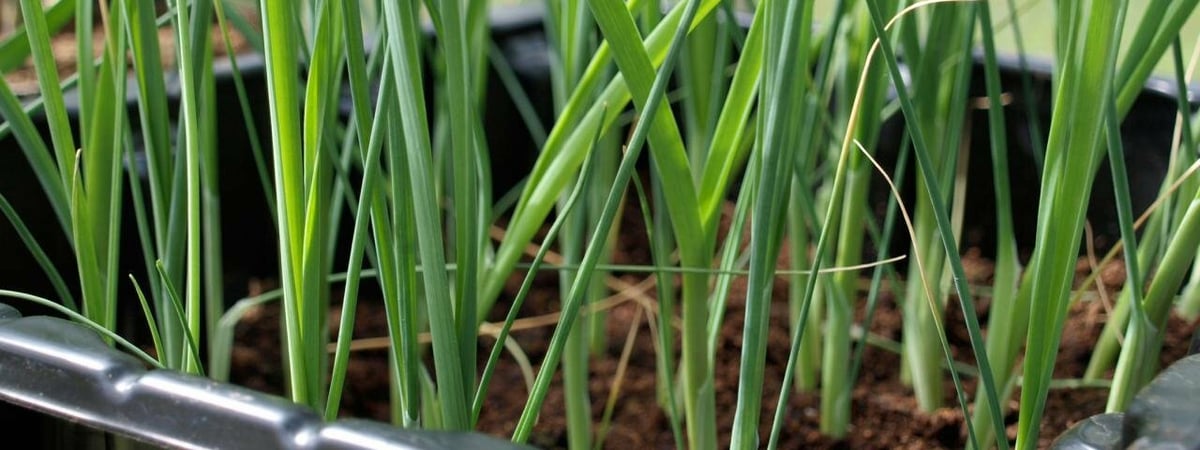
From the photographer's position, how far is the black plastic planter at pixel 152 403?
29cm

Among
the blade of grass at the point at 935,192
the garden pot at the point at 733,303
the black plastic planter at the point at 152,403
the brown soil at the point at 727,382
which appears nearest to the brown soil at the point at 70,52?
the garden pot at the point at 733,303

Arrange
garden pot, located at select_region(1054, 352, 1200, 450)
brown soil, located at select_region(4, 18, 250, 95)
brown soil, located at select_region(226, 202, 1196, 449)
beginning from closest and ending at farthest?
garden pot, located at select_region(1054, 352, 1200, 450)
brown soil, located at select_region(226, 202, 1196, 449)
brown soil, located at select_region(4, 18, 250, 95)

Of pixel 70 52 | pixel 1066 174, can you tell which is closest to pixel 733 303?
pixel 1066 174

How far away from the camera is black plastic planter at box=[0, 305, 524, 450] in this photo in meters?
0.29

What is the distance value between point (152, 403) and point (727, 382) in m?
0.32

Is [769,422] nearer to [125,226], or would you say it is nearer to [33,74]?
[125,226]

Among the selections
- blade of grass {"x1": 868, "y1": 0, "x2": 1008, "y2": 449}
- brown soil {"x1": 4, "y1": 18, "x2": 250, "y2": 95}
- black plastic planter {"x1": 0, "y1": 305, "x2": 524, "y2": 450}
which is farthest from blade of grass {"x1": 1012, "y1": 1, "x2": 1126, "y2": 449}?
brown soil {"x1": 4, "y1": 18, "x2": 250, "y2": 95}

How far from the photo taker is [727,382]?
58 centimetres

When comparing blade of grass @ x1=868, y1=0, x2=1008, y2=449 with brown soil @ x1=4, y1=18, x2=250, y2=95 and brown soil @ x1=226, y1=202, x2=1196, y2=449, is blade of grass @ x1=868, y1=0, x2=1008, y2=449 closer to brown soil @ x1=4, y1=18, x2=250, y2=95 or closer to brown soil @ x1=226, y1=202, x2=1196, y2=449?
brown soil @ x1=226, y1=202, x2=1196, y2=449

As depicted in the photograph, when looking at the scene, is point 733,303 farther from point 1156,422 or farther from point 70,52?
point 70,52

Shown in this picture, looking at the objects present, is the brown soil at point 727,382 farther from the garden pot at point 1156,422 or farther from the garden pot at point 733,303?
the garden pot at point 1156,422

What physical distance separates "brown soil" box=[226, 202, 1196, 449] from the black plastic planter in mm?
241

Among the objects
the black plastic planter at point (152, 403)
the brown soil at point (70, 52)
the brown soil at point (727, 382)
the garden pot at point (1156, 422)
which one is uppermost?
the brown soil at point (70, 52)

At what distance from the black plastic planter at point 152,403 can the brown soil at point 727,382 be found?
24 cm
